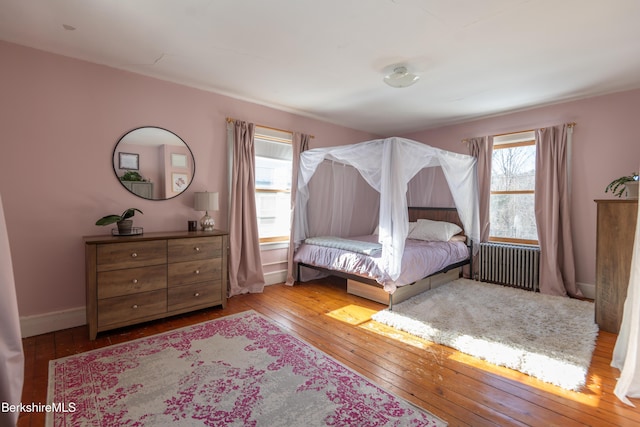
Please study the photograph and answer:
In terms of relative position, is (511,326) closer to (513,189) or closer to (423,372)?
(423,372)

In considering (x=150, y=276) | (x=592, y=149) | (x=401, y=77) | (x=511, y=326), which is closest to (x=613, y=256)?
(x=511, y=326)

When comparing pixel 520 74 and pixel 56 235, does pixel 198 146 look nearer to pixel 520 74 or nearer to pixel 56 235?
pixel 56 235

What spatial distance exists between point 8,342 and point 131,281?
1864 millimetres

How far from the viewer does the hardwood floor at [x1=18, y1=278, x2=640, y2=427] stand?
1746mm

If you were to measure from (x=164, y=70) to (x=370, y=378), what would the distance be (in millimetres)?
3452

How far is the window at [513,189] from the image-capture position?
169 inches

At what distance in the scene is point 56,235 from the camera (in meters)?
2.81

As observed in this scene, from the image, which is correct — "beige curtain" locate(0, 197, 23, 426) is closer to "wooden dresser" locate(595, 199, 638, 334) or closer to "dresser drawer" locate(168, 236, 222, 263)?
"dresser drawer" locate(168, 236, 222, 263)

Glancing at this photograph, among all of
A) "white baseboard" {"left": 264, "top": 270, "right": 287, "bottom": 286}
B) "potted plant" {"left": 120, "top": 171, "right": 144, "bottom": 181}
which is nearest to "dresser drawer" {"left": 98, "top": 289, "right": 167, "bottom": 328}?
"potted plant" {"left": 120, "top": 171, "right": 144, "bottom": 181}

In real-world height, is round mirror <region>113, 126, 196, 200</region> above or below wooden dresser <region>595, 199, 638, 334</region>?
above

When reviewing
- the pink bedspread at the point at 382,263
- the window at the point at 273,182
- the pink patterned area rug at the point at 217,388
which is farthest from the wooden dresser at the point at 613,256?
the window at the point at 273,182

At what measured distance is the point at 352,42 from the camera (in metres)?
2.55

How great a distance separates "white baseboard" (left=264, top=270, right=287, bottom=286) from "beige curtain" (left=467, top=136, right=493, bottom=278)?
2913mm

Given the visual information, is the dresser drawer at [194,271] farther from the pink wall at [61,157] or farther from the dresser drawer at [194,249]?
the pink wall at [61,157]
